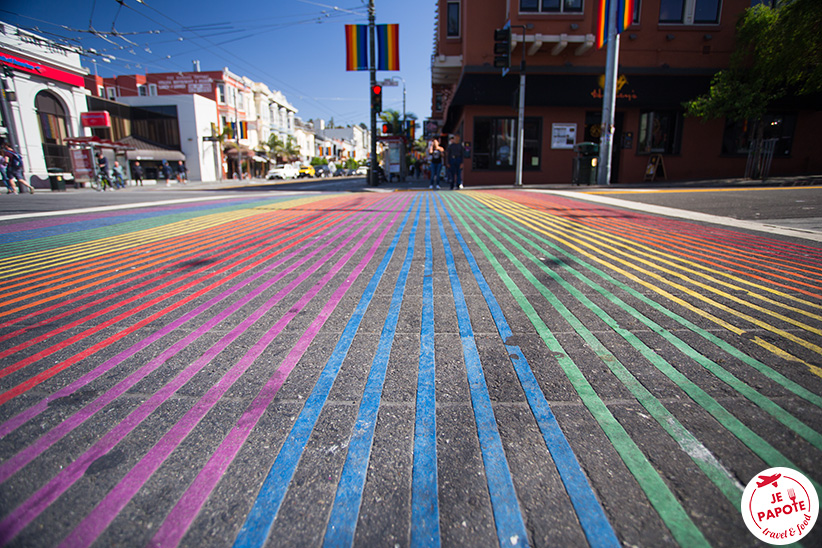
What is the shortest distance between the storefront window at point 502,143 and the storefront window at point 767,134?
8620 millimetres

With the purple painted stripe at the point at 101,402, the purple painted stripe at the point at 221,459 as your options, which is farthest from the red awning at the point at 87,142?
the purple painted stripe at the point at 221,459

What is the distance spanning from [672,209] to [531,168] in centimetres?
1209

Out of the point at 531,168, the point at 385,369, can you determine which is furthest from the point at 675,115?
the point at 385,369

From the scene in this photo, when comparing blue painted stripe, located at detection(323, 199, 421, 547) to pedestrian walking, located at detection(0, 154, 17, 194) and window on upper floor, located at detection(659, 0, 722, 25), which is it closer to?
window on upper floor, located at detection(659, 0, 722, 25)

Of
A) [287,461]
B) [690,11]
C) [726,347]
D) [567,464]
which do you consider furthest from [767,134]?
[287,461]

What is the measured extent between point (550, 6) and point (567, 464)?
20.8 metres

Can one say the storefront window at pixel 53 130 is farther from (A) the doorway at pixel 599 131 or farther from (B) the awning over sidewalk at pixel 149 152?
(A) the doorway at pixel 599 131

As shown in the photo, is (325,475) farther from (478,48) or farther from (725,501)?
(478,48)

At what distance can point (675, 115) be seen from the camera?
18984 millimetres

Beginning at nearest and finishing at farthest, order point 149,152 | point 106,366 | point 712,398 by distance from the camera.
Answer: point 712,398
point 106,366
point 149,152

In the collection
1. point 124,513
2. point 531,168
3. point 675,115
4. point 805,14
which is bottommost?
point 124,513

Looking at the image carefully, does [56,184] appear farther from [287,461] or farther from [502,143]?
[287,461]

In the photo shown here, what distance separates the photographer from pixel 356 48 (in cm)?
1938

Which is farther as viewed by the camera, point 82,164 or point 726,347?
point 82,164
